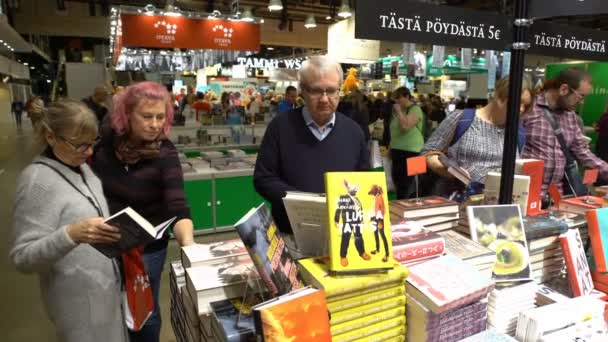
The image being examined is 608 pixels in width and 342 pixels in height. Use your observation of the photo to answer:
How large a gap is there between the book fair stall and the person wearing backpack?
44 centimetres

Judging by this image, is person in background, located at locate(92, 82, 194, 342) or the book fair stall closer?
the book fair stall

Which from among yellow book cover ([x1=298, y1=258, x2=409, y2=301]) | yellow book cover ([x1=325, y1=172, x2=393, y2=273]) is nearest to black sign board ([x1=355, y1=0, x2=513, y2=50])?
yellow book cover ([x1=325, y1=172, x2=393, y2=273])

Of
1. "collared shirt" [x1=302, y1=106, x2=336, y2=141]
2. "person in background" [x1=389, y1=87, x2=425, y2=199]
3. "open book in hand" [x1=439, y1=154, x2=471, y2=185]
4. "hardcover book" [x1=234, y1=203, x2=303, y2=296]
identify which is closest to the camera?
"hardcover book" [x1=234, y1=203, x2=303, y2=296]

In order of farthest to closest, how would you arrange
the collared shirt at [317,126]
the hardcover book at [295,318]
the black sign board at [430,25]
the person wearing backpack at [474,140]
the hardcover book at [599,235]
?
the person wearing backpack at [474,140]
the collared shirt at [317,126]
the hardcover book at [599,235]
the black sign board at [430,25]
the hardcover book at [295,318]

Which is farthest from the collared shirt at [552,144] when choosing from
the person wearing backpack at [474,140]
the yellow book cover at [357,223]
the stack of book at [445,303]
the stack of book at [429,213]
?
the yellow book cover at [357,223]

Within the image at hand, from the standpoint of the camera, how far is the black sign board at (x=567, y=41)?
159 centimetres

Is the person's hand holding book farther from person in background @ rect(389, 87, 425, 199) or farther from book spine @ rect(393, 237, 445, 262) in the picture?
person in background @ rect(389, 87, 425, 199)

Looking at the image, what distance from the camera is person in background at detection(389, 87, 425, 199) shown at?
5.50 meters

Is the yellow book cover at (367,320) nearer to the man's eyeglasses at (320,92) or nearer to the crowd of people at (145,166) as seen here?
the crowd of people at (145,166)

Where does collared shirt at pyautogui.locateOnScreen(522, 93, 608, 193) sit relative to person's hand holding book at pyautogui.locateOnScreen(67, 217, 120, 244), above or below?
above

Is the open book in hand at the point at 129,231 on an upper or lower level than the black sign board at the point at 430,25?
lower

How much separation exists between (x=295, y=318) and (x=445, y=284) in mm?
438

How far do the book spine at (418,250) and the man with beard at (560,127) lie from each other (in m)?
1.62

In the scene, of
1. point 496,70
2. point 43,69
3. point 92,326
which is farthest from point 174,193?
point 43,69
